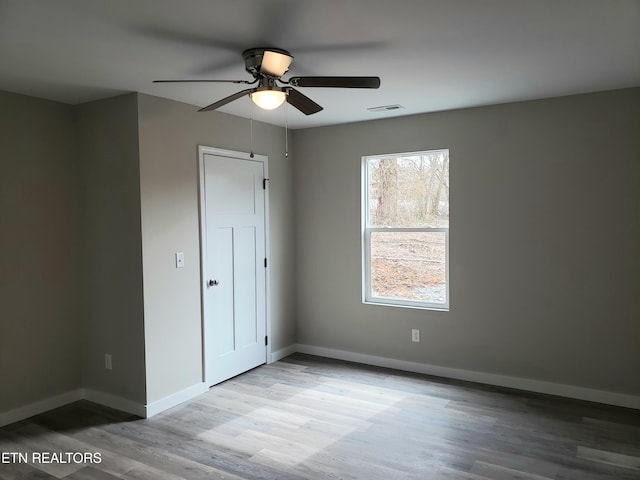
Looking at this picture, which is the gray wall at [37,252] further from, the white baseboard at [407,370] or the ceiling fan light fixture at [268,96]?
the ceiling fan light fixture at [268,96]

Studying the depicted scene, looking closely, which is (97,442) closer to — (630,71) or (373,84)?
(373,84)

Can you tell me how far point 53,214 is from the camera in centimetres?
377

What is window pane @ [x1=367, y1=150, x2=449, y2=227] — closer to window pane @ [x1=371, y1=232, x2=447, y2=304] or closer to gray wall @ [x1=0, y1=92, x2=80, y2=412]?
window pane @ [x1=371, y1=232, x2=447, y2=304]

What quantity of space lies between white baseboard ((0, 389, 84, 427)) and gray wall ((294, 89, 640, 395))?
2.59 metres

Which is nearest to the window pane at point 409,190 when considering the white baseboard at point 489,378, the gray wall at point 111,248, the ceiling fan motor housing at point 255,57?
the white baseboard at point 489,378

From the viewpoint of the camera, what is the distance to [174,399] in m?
3.80

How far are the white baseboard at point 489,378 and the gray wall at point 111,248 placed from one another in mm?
1859

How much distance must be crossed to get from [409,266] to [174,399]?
2405 millimetres

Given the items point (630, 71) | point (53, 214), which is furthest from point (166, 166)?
point (630, 71)

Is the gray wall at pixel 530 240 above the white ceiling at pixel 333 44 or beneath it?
beneath

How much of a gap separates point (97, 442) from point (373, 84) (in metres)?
2.88

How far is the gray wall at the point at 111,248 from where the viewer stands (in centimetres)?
358

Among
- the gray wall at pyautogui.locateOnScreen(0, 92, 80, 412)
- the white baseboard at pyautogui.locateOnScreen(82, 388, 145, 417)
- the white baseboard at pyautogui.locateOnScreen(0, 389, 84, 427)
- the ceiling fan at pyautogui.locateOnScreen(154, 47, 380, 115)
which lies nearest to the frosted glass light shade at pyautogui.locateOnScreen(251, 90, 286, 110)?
the ceiling fan at pyautogui.locateOnScreen(154, 47, 380, 115)

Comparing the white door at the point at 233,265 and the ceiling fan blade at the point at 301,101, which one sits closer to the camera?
the ceiling fan blade at the point at 301,101
